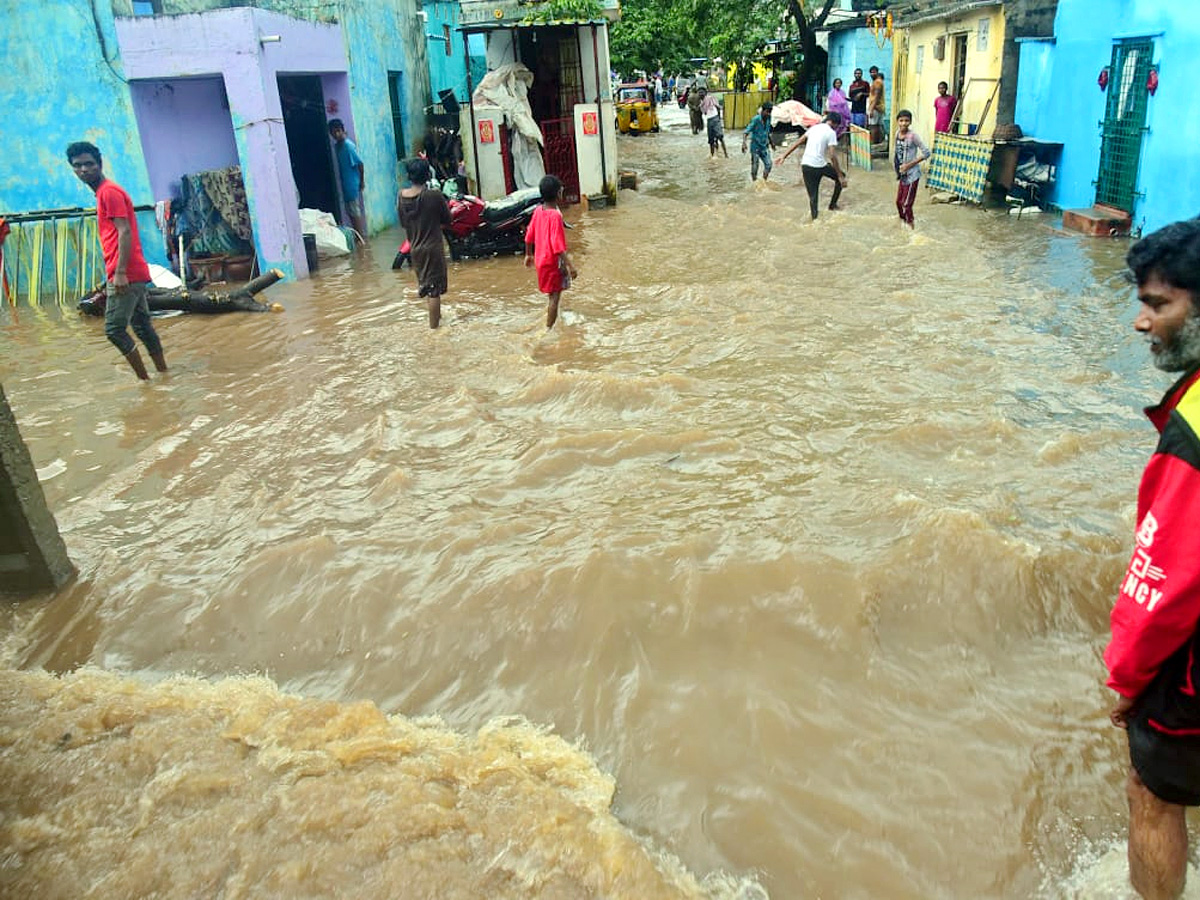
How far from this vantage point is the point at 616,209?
1642cm

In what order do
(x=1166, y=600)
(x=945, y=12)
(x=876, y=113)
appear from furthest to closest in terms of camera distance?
(x=876, y=113) < (x=945, y=12) < (x=1166, y=600)

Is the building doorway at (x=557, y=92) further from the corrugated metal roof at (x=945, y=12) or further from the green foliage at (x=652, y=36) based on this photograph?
the green foliage at (x=652, y=36)

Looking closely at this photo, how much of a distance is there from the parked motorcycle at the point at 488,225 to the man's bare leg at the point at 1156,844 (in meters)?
11.3

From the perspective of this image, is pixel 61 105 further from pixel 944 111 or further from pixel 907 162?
pixel 944 111

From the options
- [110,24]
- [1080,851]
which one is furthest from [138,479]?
[110,24]

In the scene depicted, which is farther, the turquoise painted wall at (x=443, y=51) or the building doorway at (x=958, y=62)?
the turquoise painted wall at (x=443, y=51)

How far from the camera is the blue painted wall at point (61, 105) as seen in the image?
10.9m

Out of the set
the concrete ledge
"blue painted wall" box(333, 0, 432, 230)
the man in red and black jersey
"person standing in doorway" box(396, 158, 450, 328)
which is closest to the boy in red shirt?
"person standing in doorway" box(396, 158, 450, 328)

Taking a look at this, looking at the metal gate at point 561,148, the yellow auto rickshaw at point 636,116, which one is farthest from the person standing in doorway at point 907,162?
the yellow auto rickshaw at point 636,116

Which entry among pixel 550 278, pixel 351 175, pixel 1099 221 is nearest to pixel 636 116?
pixel 351 175

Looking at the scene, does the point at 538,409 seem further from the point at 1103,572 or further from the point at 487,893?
the point at 487,893

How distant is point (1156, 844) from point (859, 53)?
2673 centimetres

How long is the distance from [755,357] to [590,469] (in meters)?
2.54

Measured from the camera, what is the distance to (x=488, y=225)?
42.1ft
